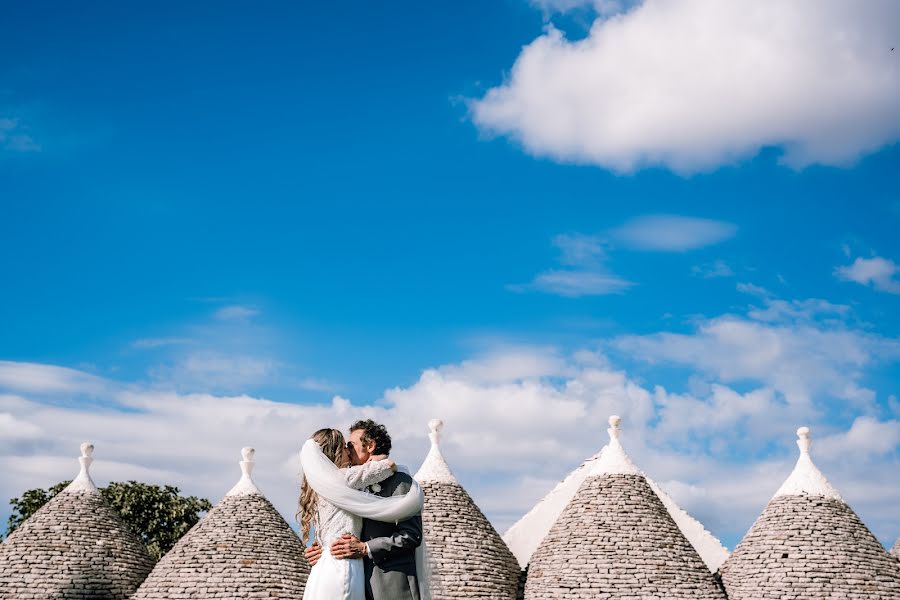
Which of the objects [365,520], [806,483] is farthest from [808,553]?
[365,520]

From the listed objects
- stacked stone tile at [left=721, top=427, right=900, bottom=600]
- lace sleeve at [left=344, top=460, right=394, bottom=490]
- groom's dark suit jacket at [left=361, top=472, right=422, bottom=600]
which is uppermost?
stacked stone tile at [left=721, top=427, right=900, bottom=600]

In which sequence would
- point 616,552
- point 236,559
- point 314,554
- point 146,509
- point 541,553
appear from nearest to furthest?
point 314,554, point 616,552, point 541,553, point 236,559, point 146,509

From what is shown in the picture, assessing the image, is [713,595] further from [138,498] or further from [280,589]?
[138,498]

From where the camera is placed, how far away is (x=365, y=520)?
8.38 meters

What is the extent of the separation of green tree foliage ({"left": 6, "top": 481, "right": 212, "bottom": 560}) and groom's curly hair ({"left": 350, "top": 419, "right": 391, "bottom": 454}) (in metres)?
28.2

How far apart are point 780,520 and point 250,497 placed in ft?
30.4

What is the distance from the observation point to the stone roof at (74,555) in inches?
818

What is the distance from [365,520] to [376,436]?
0.62 meters

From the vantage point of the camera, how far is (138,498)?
3556cm

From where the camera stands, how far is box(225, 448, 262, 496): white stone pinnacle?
21.4 metres

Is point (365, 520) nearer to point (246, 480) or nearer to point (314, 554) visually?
point (314, 554)

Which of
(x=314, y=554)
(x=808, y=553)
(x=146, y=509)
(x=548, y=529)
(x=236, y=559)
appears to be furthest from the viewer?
(x=146, y=509)

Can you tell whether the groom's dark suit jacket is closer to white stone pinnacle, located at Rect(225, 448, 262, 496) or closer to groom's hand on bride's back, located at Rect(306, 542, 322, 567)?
groom's hand on bride's back, located at Rect(306, 542, 322, 567)

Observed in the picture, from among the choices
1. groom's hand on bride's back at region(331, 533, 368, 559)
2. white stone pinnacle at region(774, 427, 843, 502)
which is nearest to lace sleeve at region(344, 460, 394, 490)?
groom's hand on bride's back at region(331, 533, 368, 559)
